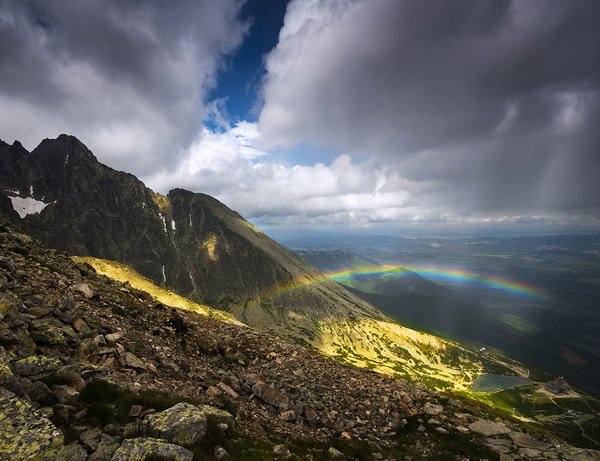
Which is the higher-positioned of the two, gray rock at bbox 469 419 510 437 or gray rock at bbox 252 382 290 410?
gray rock at bbox 252 382 290 410

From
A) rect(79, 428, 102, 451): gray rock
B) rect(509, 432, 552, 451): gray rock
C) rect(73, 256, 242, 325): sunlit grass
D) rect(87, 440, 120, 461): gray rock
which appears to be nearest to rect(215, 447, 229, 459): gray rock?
rect(87, 440, 120, 461): gray rock

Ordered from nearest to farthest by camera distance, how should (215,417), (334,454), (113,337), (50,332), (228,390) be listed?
(215,417) → (50,332) → (334,454) → (113,337) → (228,390)

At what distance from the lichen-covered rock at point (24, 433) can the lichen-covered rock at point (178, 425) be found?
3224 mm

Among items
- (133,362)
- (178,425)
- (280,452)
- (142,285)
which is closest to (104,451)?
(178,425)

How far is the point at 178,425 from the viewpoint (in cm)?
1122

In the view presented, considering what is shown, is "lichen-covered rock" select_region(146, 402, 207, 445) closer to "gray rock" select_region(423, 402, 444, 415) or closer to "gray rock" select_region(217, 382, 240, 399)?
"gray rock" select_region(217, 382, 240, 399)

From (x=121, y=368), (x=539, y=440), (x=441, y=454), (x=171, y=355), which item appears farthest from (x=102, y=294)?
(x=539, y=440)

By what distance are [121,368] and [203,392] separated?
15.8 ft

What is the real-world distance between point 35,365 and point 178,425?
598cm

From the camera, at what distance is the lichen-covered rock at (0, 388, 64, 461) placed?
781 cm

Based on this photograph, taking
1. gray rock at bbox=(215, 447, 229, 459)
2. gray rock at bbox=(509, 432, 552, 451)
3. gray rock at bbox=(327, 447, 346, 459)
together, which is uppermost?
gray rock at bbox=(215, 447, 229, 459)

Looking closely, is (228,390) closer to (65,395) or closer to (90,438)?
(65,395)

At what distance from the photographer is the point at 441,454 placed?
819 inches

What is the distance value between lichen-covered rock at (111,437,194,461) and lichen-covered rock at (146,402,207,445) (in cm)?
64
